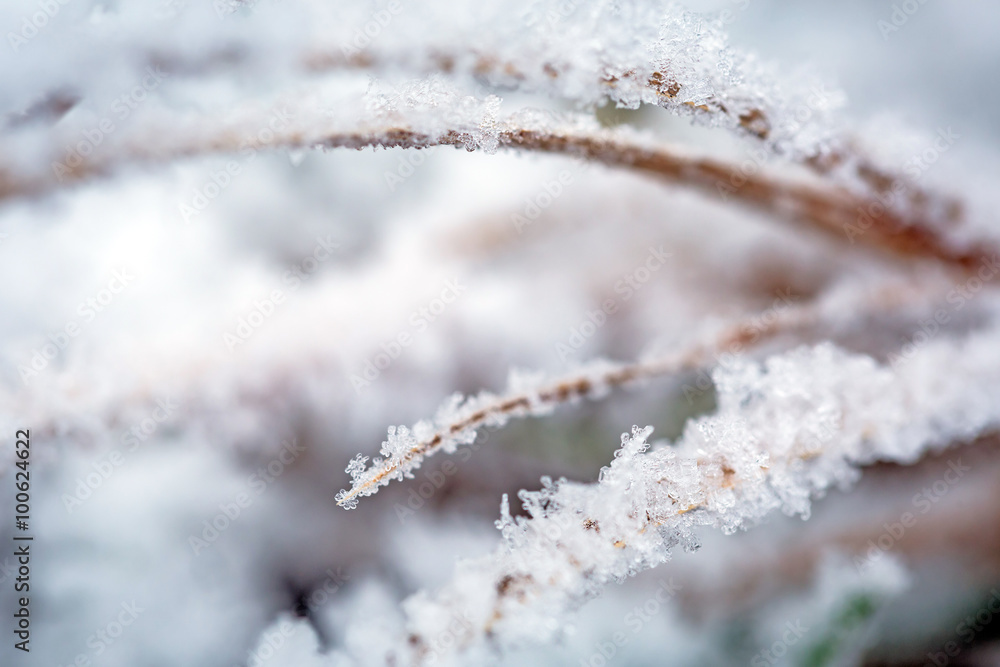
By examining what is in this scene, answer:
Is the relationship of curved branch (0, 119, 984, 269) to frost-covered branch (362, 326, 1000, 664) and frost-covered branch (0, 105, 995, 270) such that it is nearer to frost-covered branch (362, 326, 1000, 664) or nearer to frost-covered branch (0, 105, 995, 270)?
frost-covered branch (0, 105, 995, 270)

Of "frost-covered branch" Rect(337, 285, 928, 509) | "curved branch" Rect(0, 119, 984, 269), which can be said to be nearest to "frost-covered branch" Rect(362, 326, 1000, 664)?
"frost-covered branch" Rect(337, 285, 928, 509)

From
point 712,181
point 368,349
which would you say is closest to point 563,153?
point 712,181

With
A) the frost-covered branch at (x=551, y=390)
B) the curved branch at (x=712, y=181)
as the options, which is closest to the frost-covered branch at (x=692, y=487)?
the frost-covered branch at (x=551, y=390)

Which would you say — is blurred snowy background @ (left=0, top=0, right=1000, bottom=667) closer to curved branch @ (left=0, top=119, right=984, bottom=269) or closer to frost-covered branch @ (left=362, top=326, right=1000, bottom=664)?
curved branch @ (left=0, top=119, right=984, bottom=269)

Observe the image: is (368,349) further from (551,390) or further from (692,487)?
(692,487)

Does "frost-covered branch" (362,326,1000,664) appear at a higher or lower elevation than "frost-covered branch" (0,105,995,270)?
lower

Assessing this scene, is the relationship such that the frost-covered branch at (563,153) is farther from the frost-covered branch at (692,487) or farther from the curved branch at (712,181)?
the frost-covered branch at (692,487)

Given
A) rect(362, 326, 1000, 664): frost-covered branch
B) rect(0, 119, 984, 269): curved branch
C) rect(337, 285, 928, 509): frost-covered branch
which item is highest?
rect(0, 119, 984, 269): curved branch

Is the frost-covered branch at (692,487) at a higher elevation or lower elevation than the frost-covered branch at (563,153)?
lower

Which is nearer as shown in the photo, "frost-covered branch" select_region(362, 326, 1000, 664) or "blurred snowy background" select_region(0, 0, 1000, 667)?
"frost-covered branch" select_region(362, 326, 1000, 664)
